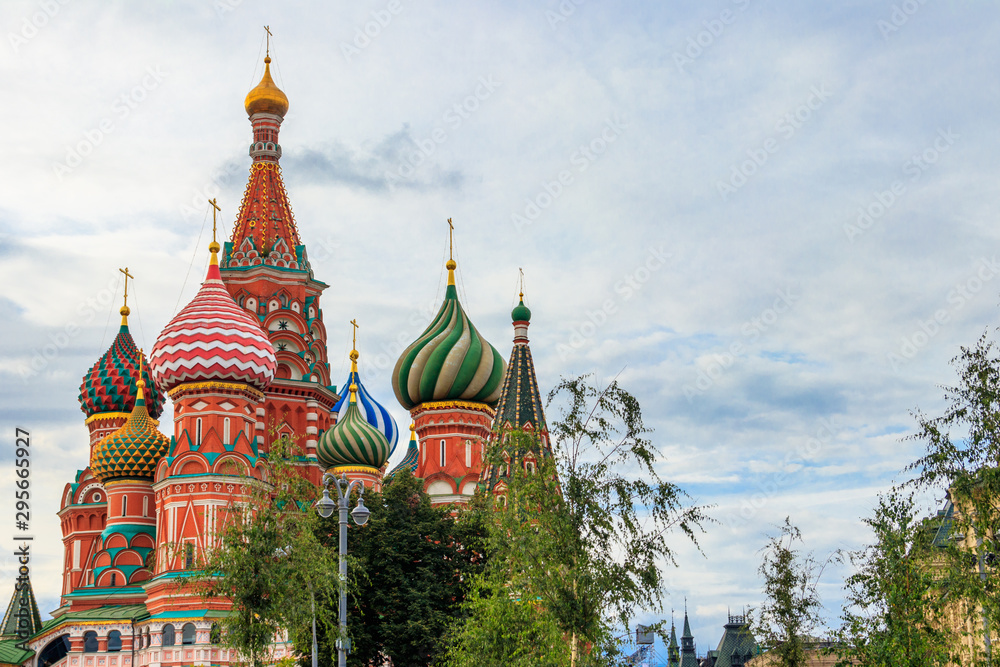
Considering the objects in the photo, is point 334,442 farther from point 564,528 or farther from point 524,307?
point 564,528

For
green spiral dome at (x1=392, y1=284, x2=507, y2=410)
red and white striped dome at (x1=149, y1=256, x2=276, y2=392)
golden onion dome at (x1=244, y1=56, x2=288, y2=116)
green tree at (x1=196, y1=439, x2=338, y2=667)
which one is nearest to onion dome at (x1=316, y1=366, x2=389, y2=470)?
green spiral dome at (x1=392, y1=284, x2=507, y2=410)

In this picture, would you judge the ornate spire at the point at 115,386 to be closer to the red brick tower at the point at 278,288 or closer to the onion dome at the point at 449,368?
the red brick tower at the point at 278,288

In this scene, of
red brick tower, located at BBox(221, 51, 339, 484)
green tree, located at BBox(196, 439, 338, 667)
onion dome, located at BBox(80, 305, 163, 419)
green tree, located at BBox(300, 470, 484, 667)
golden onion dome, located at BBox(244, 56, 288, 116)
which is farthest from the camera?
onion dome, located at BBox(80, 305, 163, 419)

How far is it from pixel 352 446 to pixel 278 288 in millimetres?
7027

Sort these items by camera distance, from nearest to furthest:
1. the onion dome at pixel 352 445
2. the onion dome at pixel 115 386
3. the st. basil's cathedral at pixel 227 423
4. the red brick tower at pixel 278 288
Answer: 1. the st. basil's cathedral at pixel 227 423
2. the onion dome at pixel 352 445
3. the red brick tower at pixel 278 288
4. the onion dome at pixel 115 386

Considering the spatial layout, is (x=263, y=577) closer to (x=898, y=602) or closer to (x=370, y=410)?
(x=898, y=602)

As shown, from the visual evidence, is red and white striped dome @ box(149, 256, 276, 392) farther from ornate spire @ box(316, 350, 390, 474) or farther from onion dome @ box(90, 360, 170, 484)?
onion dome @ box(90, 360, 170, 484)

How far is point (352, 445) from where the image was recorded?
143 feet

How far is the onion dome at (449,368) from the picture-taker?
43312 millimetres

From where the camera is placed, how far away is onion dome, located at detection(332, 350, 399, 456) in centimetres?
4884

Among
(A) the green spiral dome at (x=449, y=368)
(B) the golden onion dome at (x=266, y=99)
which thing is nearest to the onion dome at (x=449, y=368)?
(A) the green spiral dome at (x=449, y=368)

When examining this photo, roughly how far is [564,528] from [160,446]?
2809 centimetres

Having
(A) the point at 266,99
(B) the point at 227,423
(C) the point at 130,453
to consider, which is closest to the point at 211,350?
(B) the point at 227,423

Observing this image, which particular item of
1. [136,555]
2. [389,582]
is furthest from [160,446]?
[389,582]
